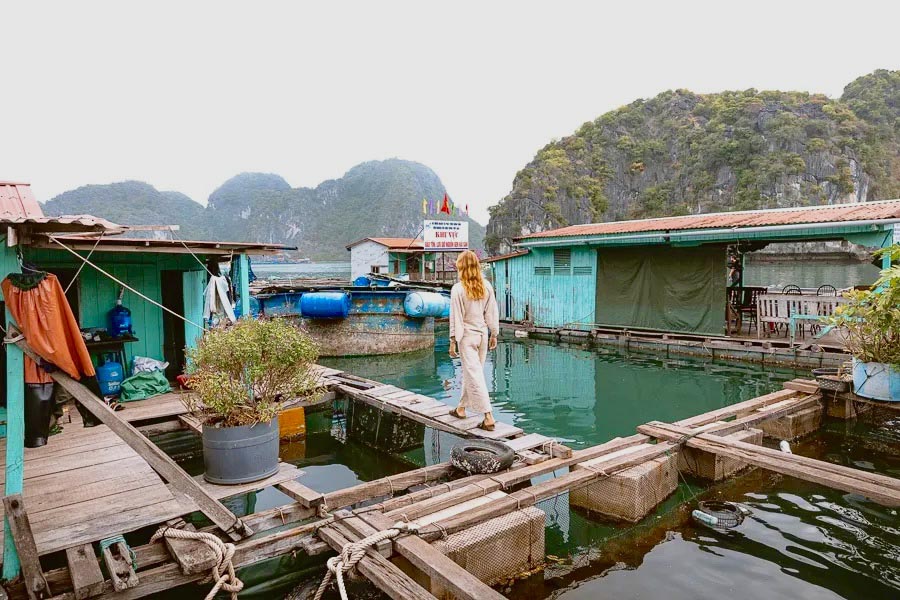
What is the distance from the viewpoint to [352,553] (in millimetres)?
3561

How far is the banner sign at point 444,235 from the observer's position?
83.0 feet

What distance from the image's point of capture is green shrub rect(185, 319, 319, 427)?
4.77 meters

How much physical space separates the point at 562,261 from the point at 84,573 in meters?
17.5

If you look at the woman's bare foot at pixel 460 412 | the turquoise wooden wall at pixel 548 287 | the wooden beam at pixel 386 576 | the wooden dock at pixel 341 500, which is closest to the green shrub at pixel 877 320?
the wooden dock at pixel 341 500

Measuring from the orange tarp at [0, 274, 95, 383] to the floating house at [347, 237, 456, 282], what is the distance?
81.1ft

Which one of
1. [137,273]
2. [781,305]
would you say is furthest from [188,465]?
[781,305]

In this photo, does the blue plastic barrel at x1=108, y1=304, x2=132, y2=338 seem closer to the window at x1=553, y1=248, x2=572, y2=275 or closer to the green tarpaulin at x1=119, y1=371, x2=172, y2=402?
the green tarpaulin at x1=119, y1=371, x2=172, y2=402

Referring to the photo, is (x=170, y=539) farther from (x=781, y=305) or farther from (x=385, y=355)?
(x=781, y=305)

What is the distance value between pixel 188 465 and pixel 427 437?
330 centimetres

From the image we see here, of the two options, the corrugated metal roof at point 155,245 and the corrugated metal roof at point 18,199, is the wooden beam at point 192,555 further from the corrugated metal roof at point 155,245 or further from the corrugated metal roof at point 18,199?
the corrugated metal roof at point 155,245

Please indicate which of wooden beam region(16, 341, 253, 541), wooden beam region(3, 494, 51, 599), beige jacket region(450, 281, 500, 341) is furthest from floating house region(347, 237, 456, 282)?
wooden beam region(3, 494, 51, 599)

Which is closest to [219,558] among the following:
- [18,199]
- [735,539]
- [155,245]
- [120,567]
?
[120,567]

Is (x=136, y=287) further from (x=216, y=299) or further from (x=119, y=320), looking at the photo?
(x=216, y=299)

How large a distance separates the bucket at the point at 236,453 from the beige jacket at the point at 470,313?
2334 millimetres
